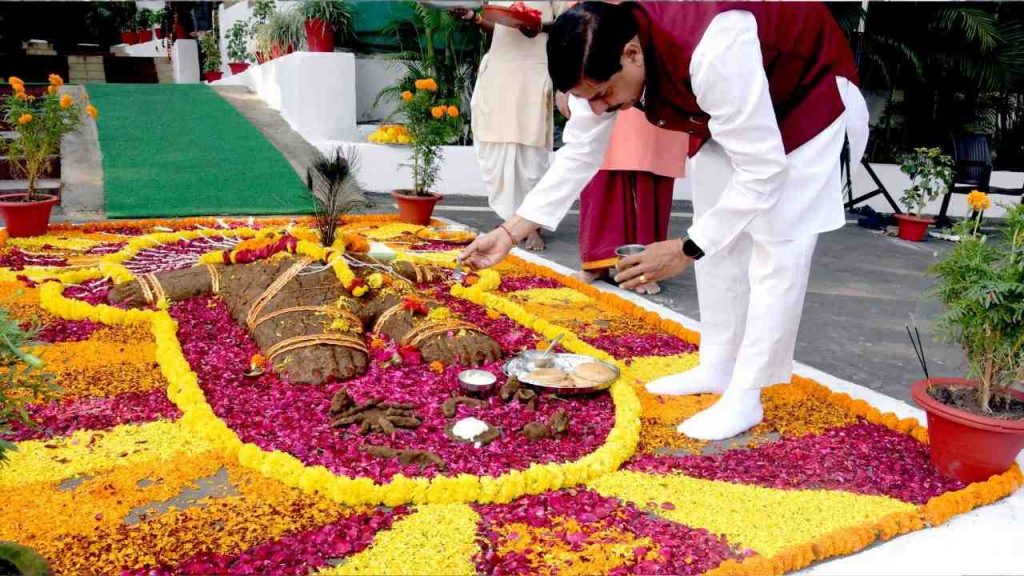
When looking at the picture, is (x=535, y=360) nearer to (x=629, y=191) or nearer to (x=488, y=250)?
(x=488, y=250)

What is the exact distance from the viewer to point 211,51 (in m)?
14.2

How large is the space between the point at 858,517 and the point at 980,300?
78cm

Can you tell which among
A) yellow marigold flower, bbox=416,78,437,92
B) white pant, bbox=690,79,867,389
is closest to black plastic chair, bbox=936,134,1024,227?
yellow marigold flower, bbox=416,78,437,92

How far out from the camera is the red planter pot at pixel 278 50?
981cm

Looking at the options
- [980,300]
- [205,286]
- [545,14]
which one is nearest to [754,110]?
[980,300]

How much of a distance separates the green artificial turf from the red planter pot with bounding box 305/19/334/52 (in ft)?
4.01

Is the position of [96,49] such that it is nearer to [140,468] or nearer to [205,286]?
[205,286]

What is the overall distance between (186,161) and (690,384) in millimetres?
6155

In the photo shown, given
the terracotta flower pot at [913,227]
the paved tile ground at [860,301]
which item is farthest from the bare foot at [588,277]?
the terracotta flower pot at [913,227]

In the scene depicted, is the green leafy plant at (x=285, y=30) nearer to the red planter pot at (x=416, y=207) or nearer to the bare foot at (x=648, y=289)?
the red planter pot at (x=416, y=207)

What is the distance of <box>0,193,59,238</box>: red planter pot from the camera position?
4.97 meters

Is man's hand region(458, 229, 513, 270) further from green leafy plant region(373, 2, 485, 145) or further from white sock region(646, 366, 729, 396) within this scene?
green leafy plant region(373, 2, 485, 145)

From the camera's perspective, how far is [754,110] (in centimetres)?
220

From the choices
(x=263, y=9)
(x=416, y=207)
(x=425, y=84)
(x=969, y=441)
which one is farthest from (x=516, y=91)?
(x=263, y=9)
